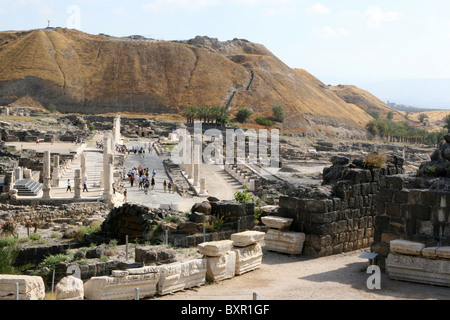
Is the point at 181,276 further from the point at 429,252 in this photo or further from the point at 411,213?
the point at 411,213

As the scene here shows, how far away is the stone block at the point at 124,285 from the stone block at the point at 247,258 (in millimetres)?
2004

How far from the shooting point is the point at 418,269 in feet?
29.5

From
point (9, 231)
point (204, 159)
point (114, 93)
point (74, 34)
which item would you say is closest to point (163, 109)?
point (114, 93)

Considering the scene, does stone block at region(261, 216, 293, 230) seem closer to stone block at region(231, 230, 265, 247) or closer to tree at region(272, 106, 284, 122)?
stone block at region(231, 230, 265, 247)

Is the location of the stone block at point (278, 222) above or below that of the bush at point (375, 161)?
below

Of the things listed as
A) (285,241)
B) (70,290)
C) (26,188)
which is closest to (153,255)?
(70,290)

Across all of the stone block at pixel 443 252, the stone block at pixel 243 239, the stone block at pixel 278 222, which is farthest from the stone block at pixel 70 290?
the stone block at pixel 443 252

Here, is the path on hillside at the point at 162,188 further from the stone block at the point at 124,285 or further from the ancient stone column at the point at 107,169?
the stone block at the point at 124,285

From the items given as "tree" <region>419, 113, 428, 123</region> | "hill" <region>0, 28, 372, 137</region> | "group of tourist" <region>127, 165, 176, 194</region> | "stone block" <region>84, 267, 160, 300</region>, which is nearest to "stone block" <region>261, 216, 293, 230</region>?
"stone block" <region>84, 267, 160, 300</region>

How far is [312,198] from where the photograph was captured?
11.6 metres

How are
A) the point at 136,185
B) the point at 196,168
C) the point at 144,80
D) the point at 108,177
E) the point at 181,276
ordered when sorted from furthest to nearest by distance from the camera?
the point at 144,80 < the point at 196,168 < the point at 136,185 < the point at 108,177 < the point at 181,276

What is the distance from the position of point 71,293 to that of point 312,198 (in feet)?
20.3

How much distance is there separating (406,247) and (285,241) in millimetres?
2996

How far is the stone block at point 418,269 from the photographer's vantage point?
8.78 m
